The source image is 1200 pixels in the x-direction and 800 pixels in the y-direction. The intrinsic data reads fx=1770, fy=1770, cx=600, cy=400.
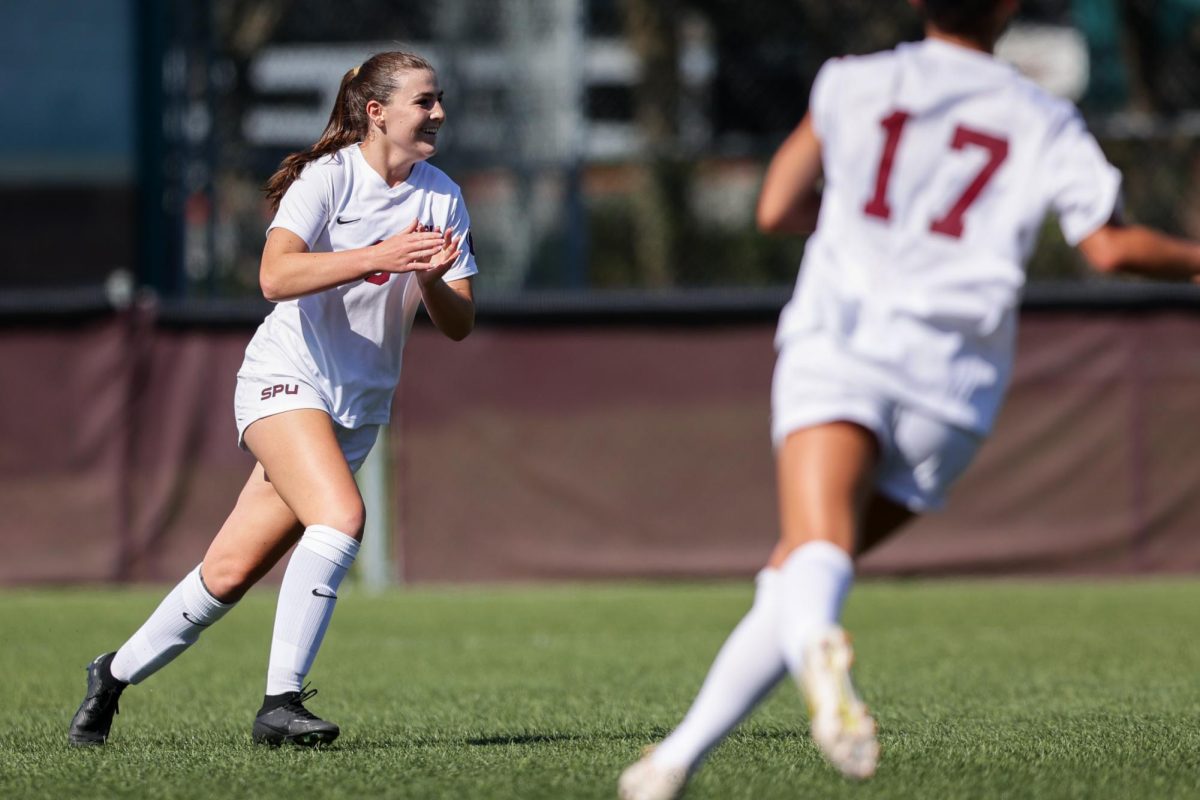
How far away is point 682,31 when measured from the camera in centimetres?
1302

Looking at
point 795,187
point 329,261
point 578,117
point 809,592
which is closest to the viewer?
point 809,592

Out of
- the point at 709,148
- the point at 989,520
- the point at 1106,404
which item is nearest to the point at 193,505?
the point at 709,148

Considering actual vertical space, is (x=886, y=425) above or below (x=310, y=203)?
below

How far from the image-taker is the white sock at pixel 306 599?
4.71 m

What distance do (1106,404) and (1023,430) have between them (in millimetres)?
505

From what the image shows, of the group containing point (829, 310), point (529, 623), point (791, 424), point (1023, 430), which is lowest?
point (529, 623)

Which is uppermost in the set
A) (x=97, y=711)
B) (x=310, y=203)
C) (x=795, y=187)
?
(x=795, y=187)

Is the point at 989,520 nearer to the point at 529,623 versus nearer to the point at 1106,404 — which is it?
the point at 1106,404

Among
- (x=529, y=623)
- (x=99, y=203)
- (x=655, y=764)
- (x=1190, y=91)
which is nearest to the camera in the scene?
(x=655, y=764)

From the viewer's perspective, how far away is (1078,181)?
11.4 feet

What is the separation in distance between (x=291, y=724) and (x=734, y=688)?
1.82 m

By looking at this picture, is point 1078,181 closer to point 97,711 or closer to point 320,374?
point 320,374

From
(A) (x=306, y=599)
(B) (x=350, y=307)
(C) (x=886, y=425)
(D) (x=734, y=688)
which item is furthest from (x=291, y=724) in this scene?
(C) (x=886, y=425)

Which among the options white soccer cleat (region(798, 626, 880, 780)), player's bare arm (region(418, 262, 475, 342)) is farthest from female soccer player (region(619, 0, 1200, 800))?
player's bare arm (region(418, 262, 475, 342))
